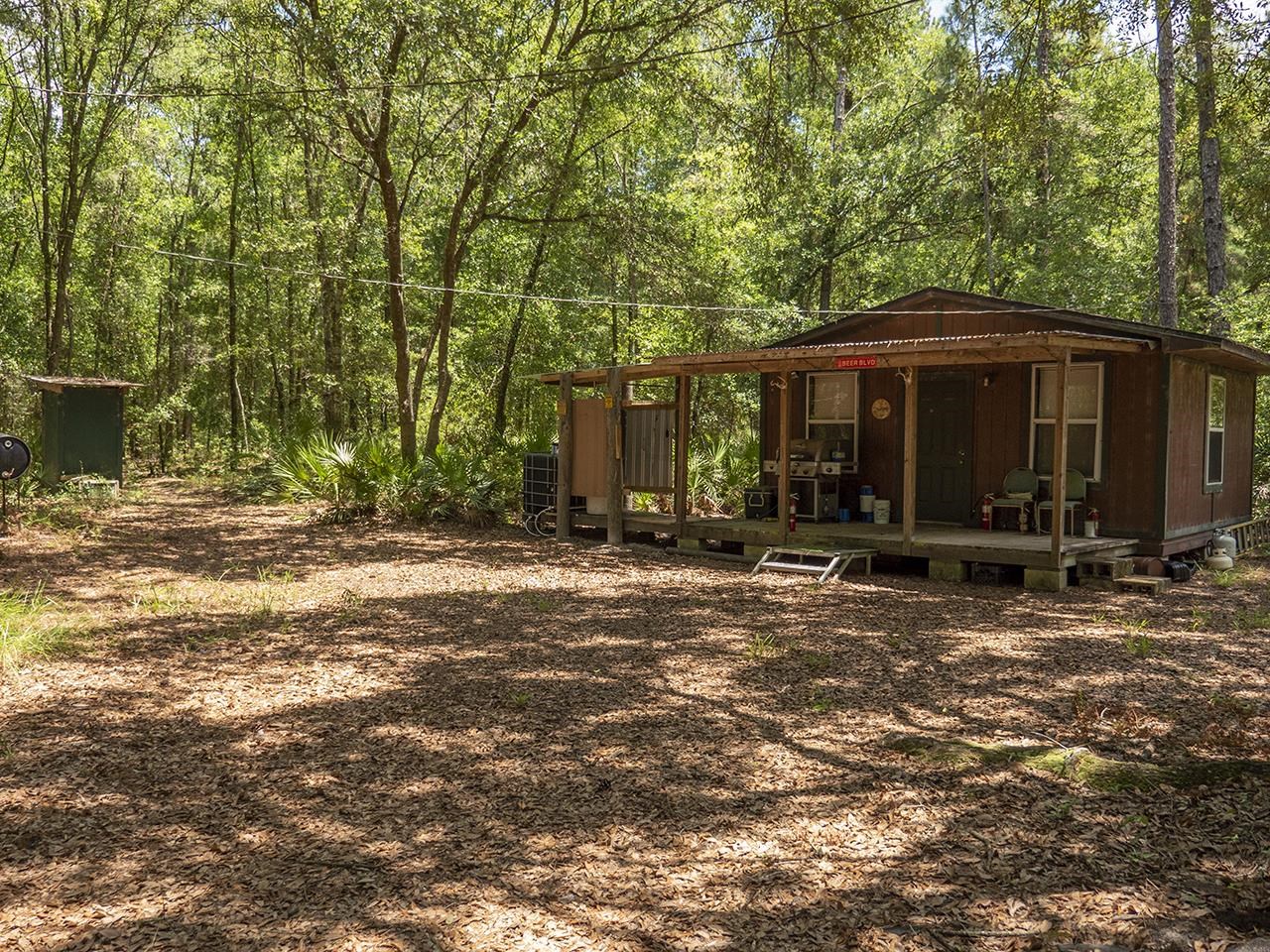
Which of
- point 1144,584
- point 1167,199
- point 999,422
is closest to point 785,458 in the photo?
point 999,422

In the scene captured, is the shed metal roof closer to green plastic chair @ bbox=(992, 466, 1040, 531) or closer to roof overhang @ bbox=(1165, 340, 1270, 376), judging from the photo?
green plastic chair @ bbox=(992, 466, 1040, 531)

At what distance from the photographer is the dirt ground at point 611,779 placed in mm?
2906

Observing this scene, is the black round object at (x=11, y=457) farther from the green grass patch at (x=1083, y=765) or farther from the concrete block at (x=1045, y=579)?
the concrete block at (x=1045, y=579)

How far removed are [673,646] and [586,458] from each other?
6.32 meters

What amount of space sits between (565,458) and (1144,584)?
702 centimetres

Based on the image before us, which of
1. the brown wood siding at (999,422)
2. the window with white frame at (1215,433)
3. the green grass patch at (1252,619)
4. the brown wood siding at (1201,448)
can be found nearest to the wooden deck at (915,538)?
the brown wood siding at (999,422)

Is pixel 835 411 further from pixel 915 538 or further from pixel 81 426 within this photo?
pixel 81 426

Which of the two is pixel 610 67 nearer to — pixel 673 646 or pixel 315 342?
pixel 673 646

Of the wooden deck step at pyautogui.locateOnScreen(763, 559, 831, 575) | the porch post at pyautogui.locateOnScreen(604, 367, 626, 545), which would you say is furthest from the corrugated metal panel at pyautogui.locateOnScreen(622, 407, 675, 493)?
the wooden deck step at pyautogui.locateOnScreen(763, 559, 831, 575)

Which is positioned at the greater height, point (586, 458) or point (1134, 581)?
point (586, 458)

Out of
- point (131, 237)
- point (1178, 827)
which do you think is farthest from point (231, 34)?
point (1178, 827)

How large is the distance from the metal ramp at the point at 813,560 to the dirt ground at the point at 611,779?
176 centimetres

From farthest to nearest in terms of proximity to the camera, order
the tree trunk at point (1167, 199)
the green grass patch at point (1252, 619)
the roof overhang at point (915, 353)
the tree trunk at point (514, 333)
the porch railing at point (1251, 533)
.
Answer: the tree trunk at point (514, 333)
the tree trunk at point (1167, 199)
the porch railing at point (1251, 533)
the roof overhang at point (915, 353)
the green grass patch at point (1252, 619)

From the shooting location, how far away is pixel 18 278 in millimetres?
21984
